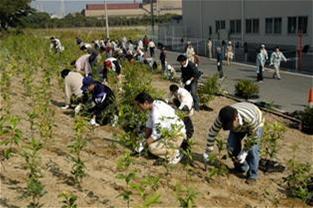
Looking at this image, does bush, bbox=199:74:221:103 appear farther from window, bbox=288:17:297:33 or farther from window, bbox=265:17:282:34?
window, bbox=265:17:282:34

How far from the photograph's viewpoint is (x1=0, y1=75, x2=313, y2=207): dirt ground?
528cm

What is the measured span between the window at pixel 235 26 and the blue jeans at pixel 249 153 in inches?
1224

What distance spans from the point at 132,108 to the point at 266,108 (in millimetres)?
5953

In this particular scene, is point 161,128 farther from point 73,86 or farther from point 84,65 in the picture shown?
point 84,65

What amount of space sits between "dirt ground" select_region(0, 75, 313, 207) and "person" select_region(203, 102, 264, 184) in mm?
237

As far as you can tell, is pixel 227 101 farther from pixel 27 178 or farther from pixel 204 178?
pixel 27 178

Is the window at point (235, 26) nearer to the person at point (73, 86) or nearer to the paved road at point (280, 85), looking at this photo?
the paved road at point (280, 85)

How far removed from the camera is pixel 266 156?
786cm

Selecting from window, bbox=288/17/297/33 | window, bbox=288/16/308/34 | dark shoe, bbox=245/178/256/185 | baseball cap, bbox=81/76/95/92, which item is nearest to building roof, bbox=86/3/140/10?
window, bbox=288/17/297/33

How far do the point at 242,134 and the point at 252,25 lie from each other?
96.9ft

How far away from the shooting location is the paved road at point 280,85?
14.9 metres

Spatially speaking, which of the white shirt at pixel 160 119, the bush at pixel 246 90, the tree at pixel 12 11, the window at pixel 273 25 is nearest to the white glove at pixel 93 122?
the white shirt at pixel 160 119

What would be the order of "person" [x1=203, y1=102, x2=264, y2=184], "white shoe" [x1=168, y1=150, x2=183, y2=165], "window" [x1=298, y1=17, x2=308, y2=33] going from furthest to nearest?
"window" [x1=298, y1=17, x2=308, y2=33], "white shoe" [x1=168, y1=150, x2=183, y2=165], "person" [x1=203, y1=102, x2=264, y2=184]

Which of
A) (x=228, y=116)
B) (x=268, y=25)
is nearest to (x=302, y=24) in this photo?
(x=268, y=25)
